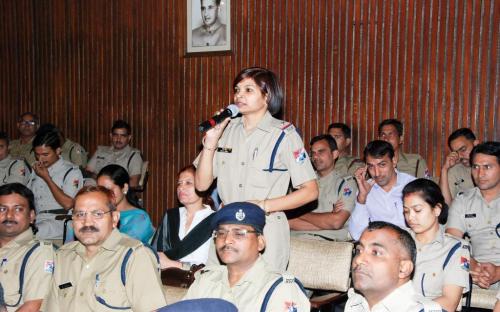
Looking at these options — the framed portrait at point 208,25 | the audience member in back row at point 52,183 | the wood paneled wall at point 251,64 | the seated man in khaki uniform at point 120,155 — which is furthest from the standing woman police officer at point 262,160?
the seated man in khaki uniform at point 120,155

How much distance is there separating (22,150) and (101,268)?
462cm

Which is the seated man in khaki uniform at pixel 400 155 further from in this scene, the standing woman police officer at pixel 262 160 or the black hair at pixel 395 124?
the standing woman police officer at pixel 262 160

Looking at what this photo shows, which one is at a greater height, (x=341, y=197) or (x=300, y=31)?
(x=300, y=31)

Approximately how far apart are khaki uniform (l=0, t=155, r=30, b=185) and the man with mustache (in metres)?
3.16

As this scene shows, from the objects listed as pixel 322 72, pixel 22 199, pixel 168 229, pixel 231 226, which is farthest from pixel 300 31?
pixel 231 226

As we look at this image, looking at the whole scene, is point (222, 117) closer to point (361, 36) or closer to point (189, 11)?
point (361, 36)

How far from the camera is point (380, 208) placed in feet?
13.7

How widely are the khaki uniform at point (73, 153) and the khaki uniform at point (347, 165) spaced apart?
3101 mm

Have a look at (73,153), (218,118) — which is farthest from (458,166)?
(73,153)

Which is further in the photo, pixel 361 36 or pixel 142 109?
pixel 142 109

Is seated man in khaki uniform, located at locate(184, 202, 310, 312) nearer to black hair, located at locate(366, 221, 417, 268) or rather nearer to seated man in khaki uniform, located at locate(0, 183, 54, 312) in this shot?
black hair, located at locate(366, 221, 417, 268)

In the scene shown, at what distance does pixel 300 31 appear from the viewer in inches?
235

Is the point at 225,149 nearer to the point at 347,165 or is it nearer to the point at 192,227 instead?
the point at 192,227

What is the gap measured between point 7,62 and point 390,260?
710cm
